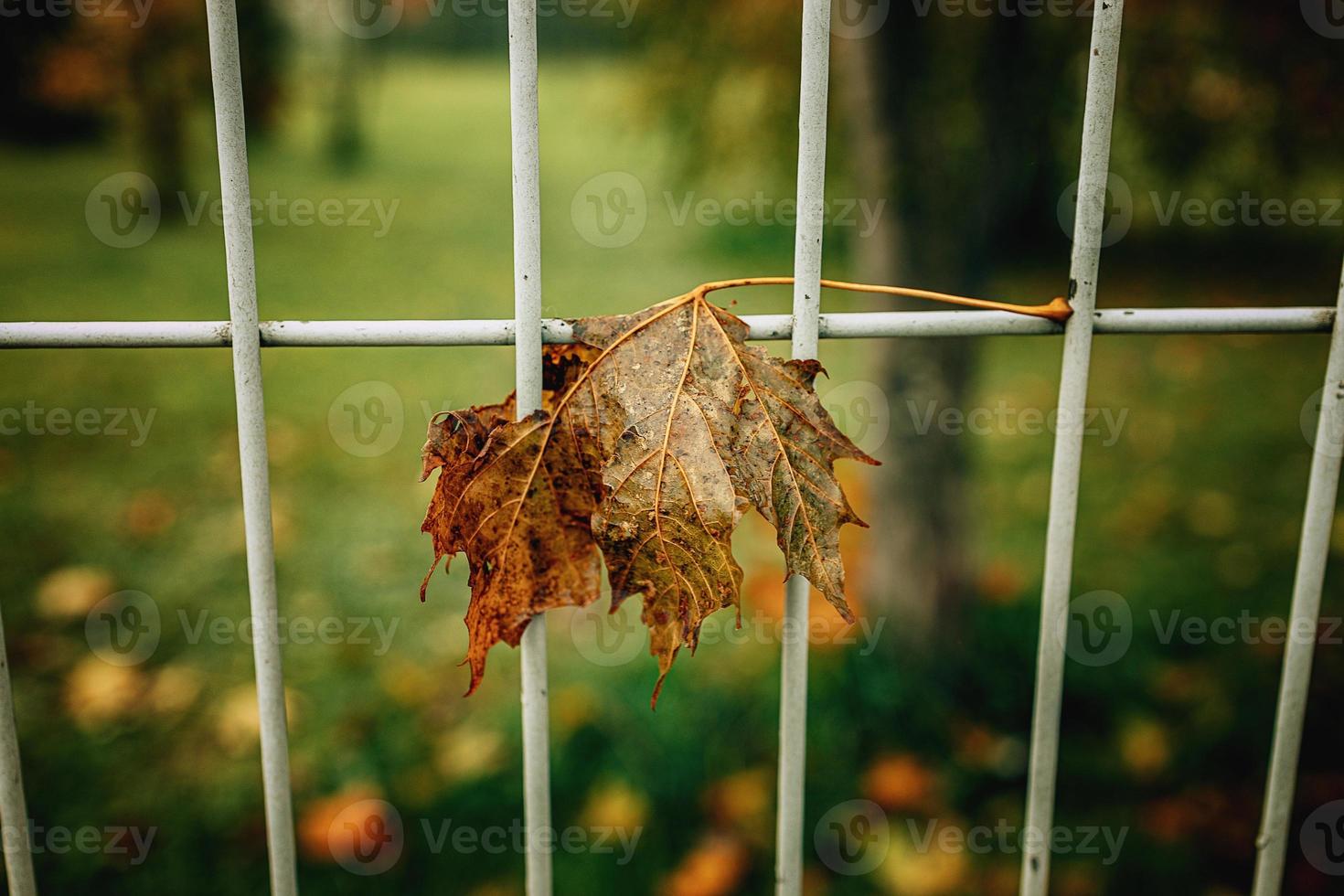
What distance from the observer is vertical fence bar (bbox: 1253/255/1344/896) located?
40.9 inches

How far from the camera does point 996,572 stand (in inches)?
123

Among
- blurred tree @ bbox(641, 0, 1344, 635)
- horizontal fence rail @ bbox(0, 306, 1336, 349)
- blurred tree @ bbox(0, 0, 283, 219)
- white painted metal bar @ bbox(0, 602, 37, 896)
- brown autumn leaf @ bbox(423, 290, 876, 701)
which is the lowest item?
white painted metal bar @ bbox(0, 602, 37, 896)

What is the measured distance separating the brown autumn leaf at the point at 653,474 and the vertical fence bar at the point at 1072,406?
Answer: 29 cm

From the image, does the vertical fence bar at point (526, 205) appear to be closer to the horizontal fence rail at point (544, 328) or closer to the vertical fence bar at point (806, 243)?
the horizontal fence rail at point (544, 328)

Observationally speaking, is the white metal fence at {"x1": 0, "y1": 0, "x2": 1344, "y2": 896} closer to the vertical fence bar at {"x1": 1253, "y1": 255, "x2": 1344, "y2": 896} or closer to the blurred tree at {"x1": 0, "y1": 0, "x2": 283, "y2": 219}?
the vertical fence bar at {"x1": 1253, "y1": 255, "x2": 1344, "y2": 896}

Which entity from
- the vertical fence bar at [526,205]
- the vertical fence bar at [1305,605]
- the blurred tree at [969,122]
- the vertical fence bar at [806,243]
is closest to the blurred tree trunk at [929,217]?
the blurred tree at [969,122]

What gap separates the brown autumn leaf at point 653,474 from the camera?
85cm

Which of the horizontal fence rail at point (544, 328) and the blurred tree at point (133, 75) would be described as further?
the blurred tree at point (133, 75)

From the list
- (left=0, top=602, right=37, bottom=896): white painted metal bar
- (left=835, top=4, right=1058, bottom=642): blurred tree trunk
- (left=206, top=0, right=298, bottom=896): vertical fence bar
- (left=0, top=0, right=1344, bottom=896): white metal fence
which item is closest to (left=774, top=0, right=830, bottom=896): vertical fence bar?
(left=0, top=0, right=1344, bottom=896): white metal fence

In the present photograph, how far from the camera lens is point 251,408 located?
36.9 inches

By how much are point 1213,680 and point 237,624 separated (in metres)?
2.87

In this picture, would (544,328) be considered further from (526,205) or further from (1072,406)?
(1072,406)

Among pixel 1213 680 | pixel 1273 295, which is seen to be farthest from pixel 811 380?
pixel 1273 295

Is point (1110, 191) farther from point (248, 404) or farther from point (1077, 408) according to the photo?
point (248, 404)
